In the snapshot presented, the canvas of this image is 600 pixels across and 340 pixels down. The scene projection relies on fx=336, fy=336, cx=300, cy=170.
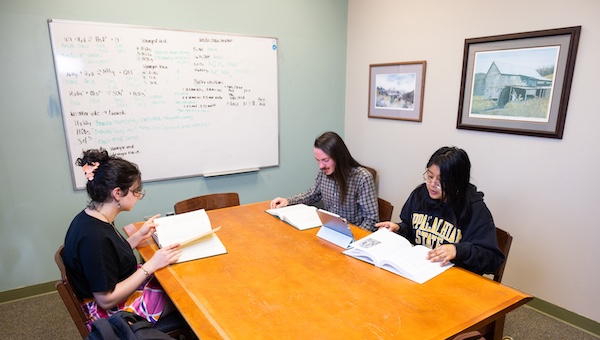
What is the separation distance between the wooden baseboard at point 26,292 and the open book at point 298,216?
1.91 meters

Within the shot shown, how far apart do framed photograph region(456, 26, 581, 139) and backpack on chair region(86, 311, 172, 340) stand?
96.5 inches

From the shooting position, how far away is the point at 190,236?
5.49ft

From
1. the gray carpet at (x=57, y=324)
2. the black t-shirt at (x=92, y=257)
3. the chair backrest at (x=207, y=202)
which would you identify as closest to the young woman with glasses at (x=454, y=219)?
the gray carpet at (x=57, y=324)

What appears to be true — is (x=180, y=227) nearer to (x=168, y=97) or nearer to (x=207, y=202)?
(x=207, y=202)

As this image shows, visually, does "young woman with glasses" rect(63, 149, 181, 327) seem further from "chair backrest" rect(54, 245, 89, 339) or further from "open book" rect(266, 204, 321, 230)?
"open book" rect(266, 204, 321, 230)

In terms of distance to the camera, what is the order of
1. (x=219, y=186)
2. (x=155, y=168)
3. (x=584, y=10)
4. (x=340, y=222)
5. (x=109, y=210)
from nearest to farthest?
(x=109, y=210), (x=340, y=222), (x=584, y=10), (x=155, y=168), (x=219, y=186)

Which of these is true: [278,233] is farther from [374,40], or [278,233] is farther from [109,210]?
[374,40]

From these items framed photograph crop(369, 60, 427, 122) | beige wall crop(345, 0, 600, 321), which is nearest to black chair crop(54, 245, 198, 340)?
beige wall crop(345, 0, 600, 321)

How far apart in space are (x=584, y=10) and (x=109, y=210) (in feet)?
9.04

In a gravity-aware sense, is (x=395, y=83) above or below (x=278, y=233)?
above

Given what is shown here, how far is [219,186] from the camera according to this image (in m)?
3.12

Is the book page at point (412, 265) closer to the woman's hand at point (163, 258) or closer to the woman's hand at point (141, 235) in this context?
the woman's hand at point (163, 258)

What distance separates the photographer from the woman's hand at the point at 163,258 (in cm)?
142

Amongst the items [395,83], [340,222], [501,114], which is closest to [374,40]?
[395,83]
